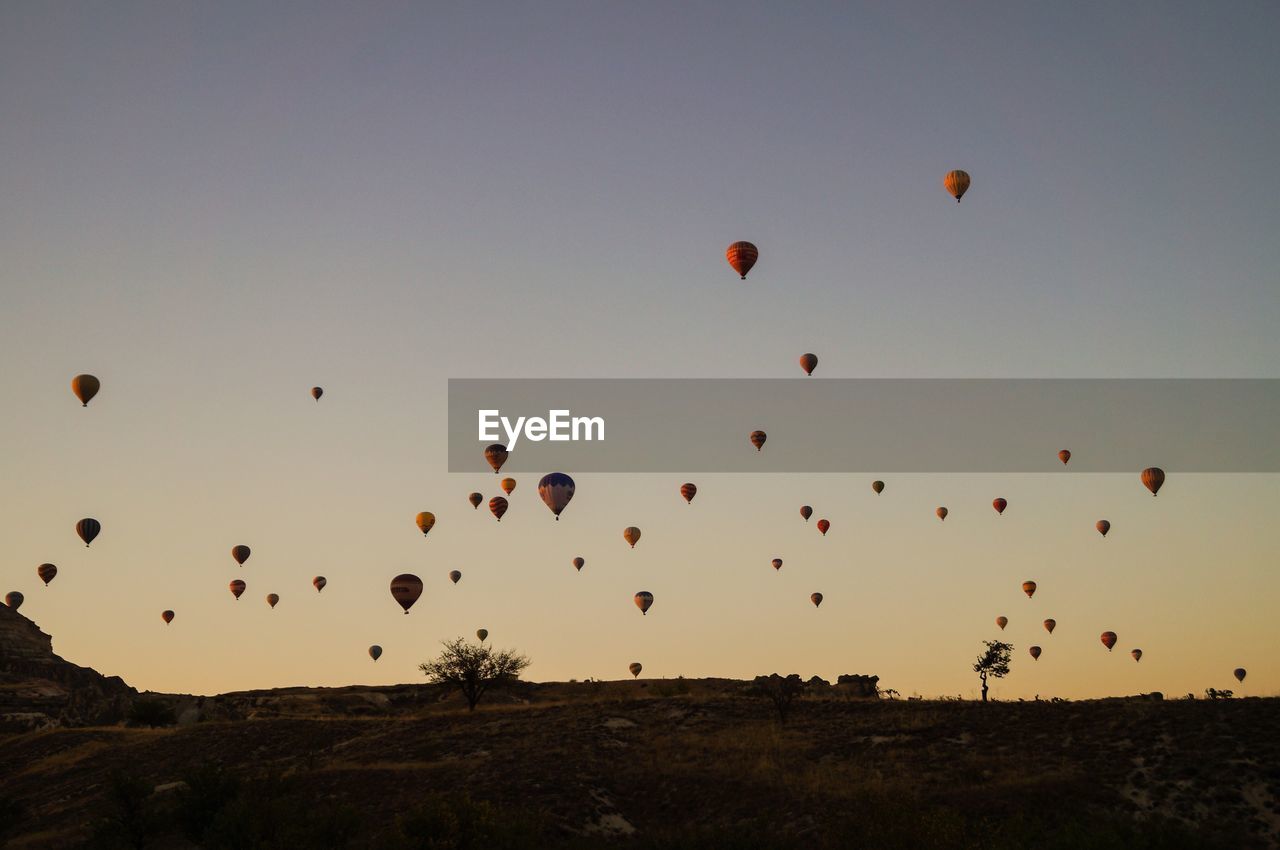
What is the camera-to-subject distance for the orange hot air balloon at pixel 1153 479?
7331 cm

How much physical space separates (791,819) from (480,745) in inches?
841

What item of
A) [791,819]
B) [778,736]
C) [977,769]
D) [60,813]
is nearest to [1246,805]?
[977,769]

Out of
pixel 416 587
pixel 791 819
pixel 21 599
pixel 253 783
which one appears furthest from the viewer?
pixel 21 599

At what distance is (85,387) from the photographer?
70.2m

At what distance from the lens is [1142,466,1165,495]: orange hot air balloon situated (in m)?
73.3

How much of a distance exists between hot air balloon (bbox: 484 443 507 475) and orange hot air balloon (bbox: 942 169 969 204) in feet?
109

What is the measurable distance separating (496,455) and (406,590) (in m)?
10.7

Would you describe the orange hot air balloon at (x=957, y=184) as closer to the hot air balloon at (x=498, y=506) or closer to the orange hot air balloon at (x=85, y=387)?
the hot air balloon at (x=498, y=506)

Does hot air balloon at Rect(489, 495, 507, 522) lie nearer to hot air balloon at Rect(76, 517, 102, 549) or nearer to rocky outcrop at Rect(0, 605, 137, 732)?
hot air balloon at Rect(76, 517, 102, 549)

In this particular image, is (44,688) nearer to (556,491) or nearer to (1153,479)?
(556,491)

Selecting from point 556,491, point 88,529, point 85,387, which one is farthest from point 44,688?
point 556,491

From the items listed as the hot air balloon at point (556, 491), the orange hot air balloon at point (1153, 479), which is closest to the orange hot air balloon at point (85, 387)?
the hot air balloon at point (556, 491)

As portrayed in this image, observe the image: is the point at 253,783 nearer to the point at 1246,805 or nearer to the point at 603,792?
the point at 603,792

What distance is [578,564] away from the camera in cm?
9406
